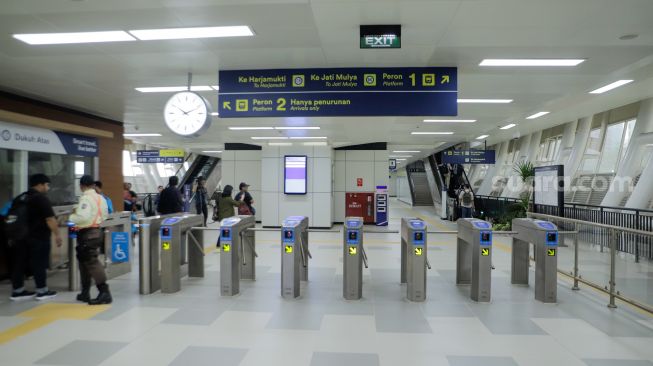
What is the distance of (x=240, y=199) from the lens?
8625mm

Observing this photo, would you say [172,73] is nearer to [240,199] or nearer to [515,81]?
[240,199]

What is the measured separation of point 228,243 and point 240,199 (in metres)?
3.37

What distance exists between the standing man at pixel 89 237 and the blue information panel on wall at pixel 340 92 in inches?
75.7

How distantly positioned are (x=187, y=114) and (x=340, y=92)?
6.77ft

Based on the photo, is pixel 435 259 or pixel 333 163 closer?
pixel 435 259

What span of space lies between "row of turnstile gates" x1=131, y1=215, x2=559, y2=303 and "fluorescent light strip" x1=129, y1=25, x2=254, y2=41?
2.38 meters

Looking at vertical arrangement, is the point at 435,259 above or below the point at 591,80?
below

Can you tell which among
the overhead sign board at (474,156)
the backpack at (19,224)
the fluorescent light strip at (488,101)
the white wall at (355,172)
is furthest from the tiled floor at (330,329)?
the overhead sign board at (474,156)

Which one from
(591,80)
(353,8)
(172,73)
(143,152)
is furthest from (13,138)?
(143,152)

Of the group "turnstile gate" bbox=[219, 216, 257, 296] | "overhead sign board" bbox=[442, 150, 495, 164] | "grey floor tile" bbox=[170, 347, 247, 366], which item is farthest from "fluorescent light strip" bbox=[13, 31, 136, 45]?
"overhead sign board" bbox=[442, 150, 495, 164]

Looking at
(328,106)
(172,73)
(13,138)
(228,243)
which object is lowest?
(228,243)

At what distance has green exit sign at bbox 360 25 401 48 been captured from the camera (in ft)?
13.0

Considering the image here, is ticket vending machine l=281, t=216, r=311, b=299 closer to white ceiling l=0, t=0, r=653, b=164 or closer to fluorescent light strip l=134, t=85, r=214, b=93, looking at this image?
white ceiling l=0, t=0, r=653, b=164

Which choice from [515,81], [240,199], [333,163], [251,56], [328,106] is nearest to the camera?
[251,56]
